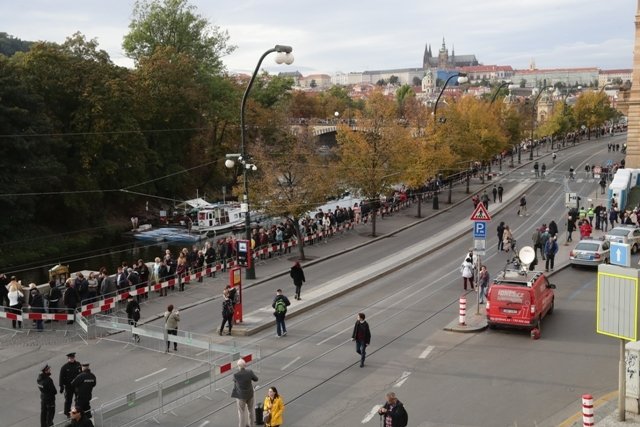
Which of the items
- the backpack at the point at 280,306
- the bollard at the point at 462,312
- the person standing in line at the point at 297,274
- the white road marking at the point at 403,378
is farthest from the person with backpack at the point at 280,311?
the bollard at the point at 462,312

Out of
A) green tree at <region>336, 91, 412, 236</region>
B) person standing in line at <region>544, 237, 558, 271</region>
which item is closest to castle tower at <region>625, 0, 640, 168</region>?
green tree at <region>336, 91, 412, 236</region>

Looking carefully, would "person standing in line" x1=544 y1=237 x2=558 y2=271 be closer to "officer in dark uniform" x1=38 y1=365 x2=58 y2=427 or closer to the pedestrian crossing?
"officer in dark uniform" x1=38 y1=365 x2=58 y2=427

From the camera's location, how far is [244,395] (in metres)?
14.8

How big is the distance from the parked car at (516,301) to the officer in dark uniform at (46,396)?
12.9 meters

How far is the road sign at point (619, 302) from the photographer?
48.1 feet

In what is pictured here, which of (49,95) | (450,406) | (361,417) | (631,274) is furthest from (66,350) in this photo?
(49,95)

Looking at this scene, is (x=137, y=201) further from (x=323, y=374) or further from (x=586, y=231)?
(x=323, y=374)

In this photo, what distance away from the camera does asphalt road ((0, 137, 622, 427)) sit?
53.1 ft

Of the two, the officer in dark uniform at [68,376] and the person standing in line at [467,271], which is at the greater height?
the officer in dark uniform at [68,376]

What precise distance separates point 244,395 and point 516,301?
33.8ft

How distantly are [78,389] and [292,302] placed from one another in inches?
496

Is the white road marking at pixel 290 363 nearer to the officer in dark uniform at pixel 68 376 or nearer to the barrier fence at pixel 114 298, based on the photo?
the officer in dark uniform at pixel 68 376

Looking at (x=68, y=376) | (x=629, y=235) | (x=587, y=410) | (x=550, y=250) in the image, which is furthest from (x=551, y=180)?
(x=68, y=376)

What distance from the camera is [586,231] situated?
37156mm
